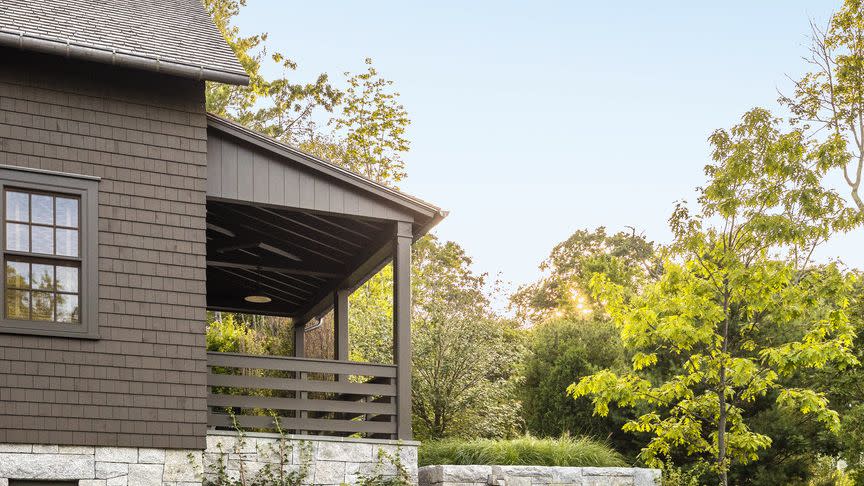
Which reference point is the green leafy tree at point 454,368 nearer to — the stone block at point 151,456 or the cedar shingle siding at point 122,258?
the cedar shingle siding at point 122,258

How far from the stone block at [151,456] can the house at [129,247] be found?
0.07ft

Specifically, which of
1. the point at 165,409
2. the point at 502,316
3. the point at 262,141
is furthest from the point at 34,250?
the point at 502,316

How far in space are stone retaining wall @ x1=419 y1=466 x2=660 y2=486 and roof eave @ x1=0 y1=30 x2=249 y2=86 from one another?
202 inches

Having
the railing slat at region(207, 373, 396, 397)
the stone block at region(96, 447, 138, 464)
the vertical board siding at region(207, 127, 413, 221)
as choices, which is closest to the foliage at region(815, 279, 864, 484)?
the railing slat at region(207, 373, 396, 397)

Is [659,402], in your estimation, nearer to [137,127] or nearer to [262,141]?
[262,141]

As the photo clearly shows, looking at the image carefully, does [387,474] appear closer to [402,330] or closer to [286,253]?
[402,330]

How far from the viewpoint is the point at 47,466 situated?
949 cm

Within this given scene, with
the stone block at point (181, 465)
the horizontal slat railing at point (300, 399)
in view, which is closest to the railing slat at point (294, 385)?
the horizontal slat railing at point (300, 399)

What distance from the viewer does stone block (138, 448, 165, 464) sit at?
9.97 metres

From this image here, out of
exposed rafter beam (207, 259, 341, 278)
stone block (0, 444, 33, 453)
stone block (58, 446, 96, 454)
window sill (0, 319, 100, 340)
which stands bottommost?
stone block (58, 446, 96, 454)

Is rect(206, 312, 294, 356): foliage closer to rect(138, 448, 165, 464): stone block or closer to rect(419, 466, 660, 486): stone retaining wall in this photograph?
rect(419, 466, 660, 486): stone retaining wall

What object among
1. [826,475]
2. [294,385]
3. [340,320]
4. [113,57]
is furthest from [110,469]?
[826,475]

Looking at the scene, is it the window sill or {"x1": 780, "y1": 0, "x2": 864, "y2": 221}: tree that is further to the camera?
{"x1": 780, "y1": 0, "x2": 864, "y2": 221}: tree

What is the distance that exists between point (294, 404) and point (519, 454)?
10.8 ft
